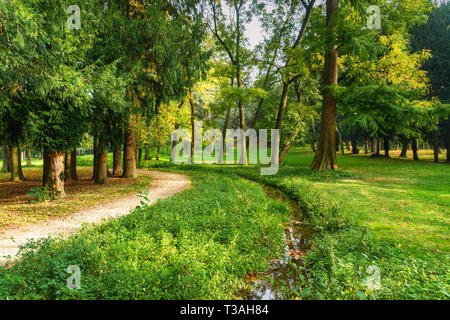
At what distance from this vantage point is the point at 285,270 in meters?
4.86

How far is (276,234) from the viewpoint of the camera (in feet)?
21.3

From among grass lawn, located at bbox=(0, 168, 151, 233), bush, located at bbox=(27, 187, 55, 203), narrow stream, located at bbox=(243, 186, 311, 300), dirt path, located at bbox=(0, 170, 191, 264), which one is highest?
bush, located at bbox=(27, 187, 55, 203)

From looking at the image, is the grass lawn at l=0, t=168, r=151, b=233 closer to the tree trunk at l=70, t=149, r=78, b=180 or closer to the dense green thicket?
the tree trunk at l=70, t=149, r=78, b=180

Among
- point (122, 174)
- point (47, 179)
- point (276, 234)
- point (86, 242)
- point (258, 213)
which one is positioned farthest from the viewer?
point (122, 174)

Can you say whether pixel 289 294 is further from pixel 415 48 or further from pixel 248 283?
pixel 415 48

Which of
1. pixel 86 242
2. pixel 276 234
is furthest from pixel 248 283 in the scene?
pixel 86 242

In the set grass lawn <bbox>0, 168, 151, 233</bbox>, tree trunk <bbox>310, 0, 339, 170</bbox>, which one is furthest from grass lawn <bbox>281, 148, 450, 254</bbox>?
grass lawn <bbox>0, 168, 151, 233</bbox>

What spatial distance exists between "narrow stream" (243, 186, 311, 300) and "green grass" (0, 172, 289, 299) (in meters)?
0.21

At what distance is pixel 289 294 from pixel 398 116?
14.1 m

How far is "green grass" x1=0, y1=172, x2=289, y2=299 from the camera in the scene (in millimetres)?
3469

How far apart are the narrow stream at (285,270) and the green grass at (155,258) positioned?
0.21m

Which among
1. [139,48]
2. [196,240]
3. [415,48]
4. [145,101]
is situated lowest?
[196,240]

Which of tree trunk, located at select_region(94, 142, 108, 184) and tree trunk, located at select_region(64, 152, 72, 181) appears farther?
tree trunk, located at select_region(64, 152, 72, 181)

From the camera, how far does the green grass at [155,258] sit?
3.47 meters
